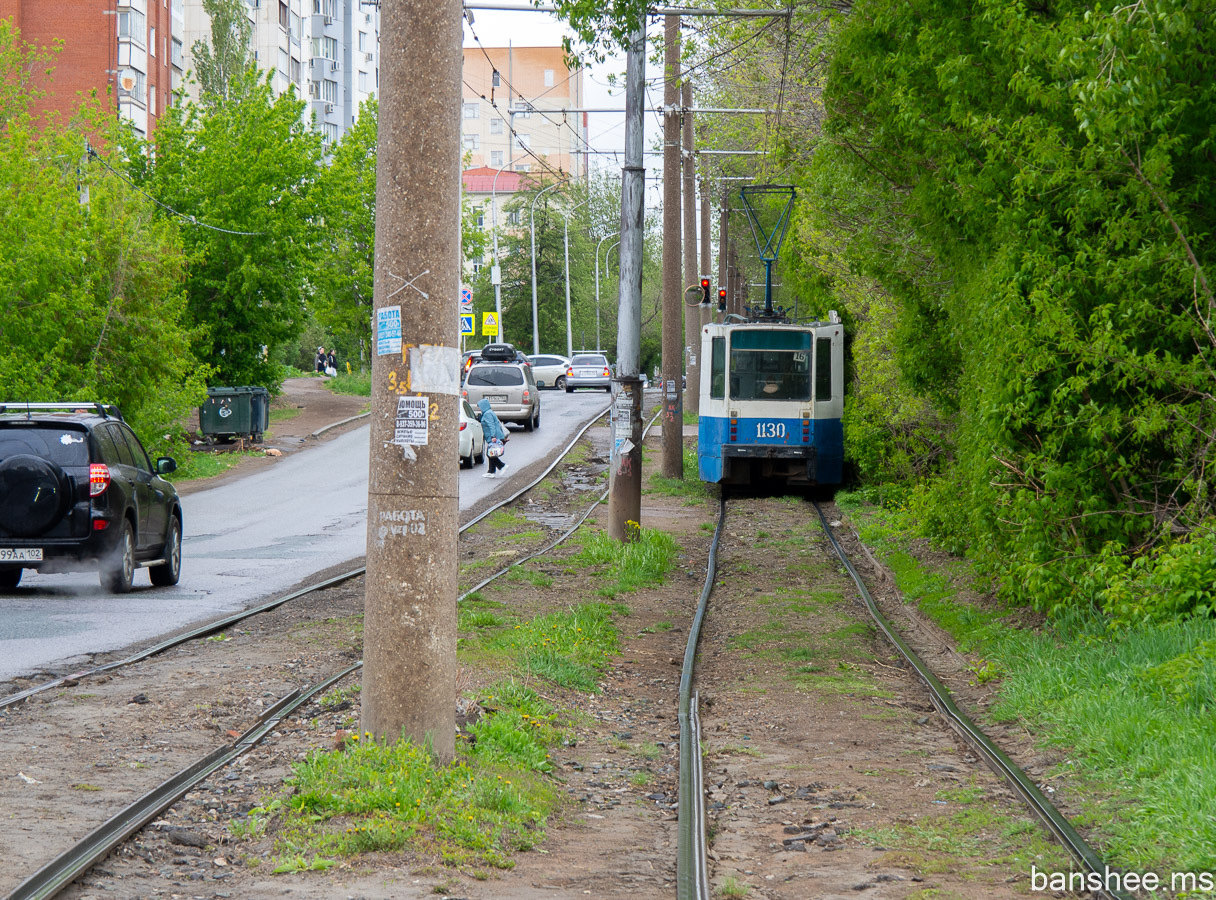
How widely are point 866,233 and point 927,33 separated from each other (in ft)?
11.1

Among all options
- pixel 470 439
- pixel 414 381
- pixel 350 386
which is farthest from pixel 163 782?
pixel 350 386

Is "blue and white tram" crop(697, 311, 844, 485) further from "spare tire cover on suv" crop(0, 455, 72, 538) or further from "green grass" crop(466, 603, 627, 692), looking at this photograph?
"spare tire cover on suv" crop(0, 455, 72, 538)

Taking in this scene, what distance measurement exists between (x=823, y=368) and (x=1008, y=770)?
56.3 ft

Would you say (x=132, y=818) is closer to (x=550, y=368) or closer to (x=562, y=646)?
(x=562, y=646)

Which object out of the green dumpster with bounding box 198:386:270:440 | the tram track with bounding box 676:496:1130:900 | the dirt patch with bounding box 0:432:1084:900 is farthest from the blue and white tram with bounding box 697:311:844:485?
the green dumpster with bounding box 198:386:270:440

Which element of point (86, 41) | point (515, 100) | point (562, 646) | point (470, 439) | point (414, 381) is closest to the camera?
point (414, 381)

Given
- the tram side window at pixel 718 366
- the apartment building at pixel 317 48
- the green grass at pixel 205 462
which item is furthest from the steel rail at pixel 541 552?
the apartment building at pixel 317 48

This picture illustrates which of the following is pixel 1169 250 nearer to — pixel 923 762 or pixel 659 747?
pixel 923 762

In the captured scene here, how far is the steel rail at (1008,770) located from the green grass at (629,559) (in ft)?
11.3

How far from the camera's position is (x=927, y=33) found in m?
10.7

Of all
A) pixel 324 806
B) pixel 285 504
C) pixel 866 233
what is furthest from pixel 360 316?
pixel 324 806

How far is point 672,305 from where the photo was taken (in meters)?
27.1

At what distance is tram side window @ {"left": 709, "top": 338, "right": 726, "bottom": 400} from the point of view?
24188mm

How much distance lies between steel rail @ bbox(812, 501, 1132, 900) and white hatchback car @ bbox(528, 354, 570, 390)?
2043 inches
